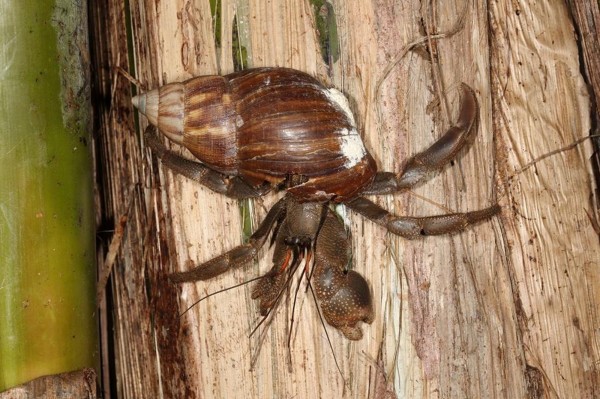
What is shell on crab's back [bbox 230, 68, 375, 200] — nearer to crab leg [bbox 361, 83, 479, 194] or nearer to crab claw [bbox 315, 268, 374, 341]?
crab leg [bbox 361, 83, 479, 194]

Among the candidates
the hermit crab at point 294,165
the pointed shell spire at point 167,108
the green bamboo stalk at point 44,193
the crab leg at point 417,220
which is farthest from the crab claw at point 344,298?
the green bamboo stalk at point 44,193

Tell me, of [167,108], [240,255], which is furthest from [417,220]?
[167,108]

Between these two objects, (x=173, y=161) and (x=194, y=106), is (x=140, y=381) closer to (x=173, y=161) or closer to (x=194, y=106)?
(x=173, y=161)

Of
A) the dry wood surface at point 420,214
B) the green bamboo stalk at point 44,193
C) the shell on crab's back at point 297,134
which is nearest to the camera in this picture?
the shell on crab's back at point 297,134

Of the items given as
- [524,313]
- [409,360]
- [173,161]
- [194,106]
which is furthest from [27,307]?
[524,313]

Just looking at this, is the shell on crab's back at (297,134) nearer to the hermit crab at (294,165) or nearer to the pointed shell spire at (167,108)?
the hermit crab at (294,165)

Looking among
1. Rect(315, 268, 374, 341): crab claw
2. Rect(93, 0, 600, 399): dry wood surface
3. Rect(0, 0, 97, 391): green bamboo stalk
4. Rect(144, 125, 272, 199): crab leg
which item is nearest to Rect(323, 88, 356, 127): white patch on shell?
Rect(93, 0, 600, 399): dry wood surface

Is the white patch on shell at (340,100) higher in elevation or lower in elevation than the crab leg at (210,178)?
higher
